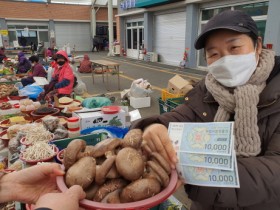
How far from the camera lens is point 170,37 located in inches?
542

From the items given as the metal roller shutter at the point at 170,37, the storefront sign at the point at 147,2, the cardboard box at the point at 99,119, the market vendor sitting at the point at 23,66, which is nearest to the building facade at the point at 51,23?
the storefront sign at the point at 147,2

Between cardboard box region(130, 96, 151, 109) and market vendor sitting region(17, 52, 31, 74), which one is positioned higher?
market vendor sitting region(17, 52, 31, 74)

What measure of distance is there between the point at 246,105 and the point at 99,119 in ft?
5.25

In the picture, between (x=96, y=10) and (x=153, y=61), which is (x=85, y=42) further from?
(x=153, y=61)

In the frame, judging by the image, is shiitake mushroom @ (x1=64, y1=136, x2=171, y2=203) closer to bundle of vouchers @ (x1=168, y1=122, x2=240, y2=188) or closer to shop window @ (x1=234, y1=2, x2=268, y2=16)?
bundle of vouchers @ (x1=168, y1=122, x2=240, y2=188)

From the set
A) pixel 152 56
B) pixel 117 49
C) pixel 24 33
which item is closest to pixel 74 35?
pixel 24 33

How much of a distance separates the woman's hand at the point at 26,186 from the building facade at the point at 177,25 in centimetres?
717

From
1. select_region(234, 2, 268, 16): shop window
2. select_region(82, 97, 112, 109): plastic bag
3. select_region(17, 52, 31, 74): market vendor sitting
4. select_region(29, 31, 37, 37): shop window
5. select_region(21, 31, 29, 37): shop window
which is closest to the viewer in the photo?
select_region(82, 97, 112, 109): plastic bag

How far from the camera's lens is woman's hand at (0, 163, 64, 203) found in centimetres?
115

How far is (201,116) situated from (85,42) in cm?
2606

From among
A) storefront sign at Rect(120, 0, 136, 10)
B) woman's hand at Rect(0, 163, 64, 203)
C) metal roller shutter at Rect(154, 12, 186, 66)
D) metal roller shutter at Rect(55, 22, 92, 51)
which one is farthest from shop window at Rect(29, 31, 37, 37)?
woman's hand at Rect(0, 163, 64, 203)

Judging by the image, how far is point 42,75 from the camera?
6.80 m

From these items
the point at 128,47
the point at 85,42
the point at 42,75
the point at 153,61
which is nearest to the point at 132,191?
the point at 42,75

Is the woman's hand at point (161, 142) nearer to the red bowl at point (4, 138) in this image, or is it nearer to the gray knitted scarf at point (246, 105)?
the gray knitted scarf at point (246, 105)
